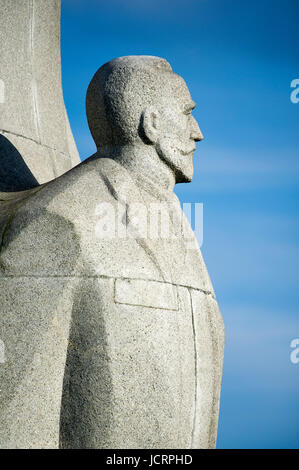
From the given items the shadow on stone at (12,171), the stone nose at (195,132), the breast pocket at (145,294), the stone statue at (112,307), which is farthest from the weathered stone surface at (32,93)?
the breast pocket at (145,294)

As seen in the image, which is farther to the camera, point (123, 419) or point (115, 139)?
point (115, 139)

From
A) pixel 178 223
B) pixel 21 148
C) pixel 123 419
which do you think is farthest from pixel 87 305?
pixel 21 148

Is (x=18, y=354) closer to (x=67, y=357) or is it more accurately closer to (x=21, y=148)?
(x=67, y=357)

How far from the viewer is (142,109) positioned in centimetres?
651

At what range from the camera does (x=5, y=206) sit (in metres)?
6.51

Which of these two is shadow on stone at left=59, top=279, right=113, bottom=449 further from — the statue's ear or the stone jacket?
the statue's ear

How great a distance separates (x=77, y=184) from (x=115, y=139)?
0.76 m

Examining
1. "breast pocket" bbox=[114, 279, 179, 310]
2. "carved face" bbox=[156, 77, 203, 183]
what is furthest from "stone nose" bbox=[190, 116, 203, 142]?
"breast pocket" bbox=[114, 279, 179, 310]

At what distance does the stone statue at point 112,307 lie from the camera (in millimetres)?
5496

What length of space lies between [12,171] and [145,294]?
2.58 meters

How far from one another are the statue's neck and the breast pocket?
1.01 meters

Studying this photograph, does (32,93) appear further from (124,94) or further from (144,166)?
(144,166)
